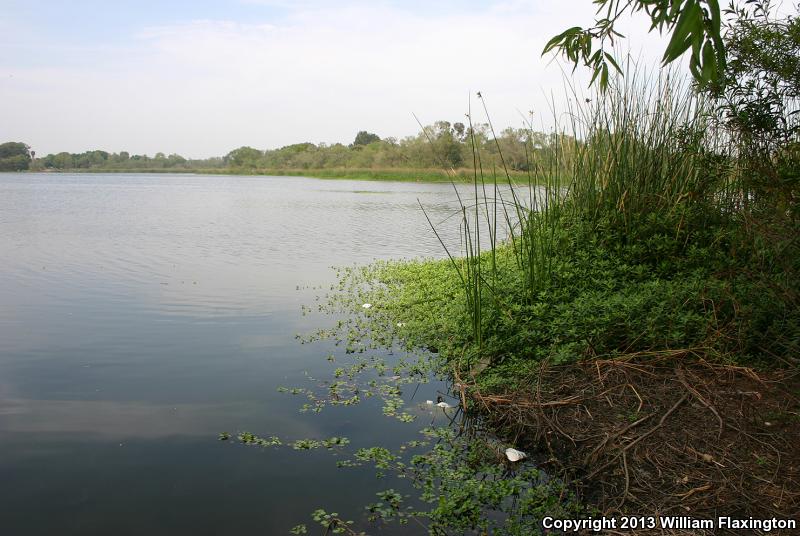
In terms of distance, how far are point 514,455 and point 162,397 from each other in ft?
8.03

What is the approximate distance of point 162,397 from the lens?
409 centimetres

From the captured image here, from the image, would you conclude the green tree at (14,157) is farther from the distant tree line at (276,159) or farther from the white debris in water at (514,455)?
the white debris in water at (514,455)

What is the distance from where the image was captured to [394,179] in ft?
144

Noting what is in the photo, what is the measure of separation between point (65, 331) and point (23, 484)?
2.87 metres

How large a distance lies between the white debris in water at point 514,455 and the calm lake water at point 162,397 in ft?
2.02

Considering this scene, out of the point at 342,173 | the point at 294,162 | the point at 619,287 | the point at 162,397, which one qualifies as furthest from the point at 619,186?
the point at 294,162

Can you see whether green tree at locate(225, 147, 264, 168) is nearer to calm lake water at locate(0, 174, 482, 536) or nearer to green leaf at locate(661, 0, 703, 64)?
calm lake water at locate(0, 174, 482, 536)

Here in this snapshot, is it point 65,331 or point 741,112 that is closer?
point 741,112

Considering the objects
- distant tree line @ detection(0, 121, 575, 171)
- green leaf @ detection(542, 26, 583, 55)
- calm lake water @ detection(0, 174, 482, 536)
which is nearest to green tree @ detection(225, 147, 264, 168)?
distant tree line @ detection(0, 121, 575, 171)

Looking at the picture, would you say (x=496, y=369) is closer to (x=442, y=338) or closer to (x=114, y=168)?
(x=442, y=338)

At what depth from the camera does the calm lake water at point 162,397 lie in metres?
2.86

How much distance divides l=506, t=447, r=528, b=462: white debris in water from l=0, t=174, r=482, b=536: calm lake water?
616 mm

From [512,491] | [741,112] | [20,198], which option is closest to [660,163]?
[741,112]

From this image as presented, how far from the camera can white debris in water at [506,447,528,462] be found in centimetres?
320
